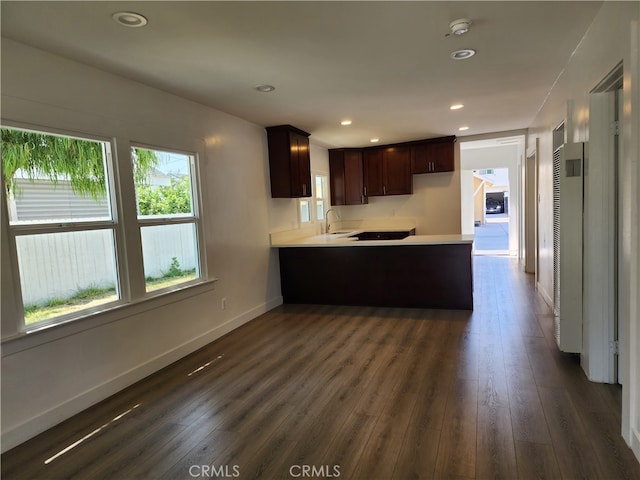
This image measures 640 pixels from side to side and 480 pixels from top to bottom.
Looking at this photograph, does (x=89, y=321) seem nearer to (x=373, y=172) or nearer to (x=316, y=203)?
(x=316, y=203)

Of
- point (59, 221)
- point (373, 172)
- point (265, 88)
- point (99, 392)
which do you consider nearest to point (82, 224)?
point (59, 221)

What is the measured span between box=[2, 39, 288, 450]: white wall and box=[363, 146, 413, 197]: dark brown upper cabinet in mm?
2685

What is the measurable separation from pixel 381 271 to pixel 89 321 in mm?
3336

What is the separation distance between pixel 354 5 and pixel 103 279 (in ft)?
8.44

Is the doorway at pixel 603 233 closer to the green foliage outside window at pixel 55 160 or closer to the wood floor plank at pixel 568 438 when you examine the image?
the wood floor plank at pixel 568 438

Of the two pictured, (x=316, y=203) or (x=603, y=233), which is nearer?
(x=603, y=233)

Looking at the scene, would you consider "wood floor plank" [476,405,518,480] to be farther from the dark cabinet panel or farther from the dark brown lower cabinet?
the dark cabinet panel

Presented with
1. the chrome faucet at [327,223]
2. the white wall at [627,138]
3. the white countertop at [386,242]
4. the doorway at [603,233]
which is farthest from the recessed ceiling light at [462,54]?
the chrome faucet at [327,223]

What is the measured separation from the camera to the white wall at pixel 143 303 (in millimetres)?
2307

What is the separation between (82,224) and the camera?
8.87 ft

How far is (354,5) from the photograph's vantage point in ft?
6.77

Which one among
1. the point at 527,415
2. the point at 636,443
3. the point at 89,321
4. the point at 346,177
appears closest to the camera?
the point at 636,443

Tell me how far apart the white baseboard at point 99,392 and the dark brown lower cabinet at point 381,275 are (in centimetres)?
139

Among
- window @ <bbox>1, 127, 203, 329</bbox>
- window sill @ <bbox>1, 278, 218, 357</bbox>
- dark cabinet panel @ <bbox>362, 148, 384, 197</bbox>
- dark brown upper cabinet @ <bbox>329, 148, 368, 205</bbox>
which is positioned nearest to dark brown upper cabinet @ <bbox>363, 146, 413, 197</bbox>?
dark cabinet panel @ <bbox>362, 148, 384, 197</bbox>
